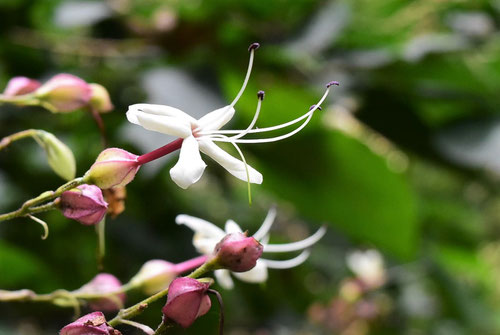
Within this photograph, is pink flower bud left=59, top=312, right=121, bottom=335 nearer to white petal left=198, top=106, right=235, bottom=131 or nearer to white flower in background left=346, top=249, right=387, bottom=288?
white petal left=198, top=106, right=235, bottom=131

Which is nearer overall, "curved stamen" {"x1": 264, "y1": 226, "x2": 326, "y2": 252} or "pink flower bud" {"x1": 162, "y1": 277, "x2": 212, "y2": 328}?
"pink flower bud" {"x1": 162, "y1": 277, "x2": 212, "y2": 328}

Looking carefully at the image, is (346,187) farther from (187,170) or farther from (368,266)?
(187,170)

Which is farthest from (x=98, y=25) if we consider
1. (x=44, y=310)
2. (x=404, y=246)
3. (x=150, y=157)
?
(x=150, y=157)

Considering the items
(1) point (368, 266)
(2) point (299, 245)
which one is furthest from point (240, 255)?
(1) point (368, 266)

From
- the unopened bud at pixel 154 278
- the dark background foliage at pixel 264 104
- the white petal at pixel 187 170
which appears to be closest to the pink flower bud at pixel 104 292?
the unopened bud at pixel 154 278

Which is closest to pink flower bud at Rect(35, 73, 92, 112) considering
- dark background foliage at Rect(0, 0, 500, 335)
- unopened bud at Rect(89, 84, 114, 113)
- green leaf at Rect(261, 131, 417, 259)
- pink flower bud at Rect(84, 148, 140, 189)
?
unopened bud at Rect(89, 84, 114, 113)

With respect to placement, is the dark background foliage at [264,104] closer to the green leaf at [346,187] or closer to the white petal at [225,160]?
the green leaf at [346,187]
